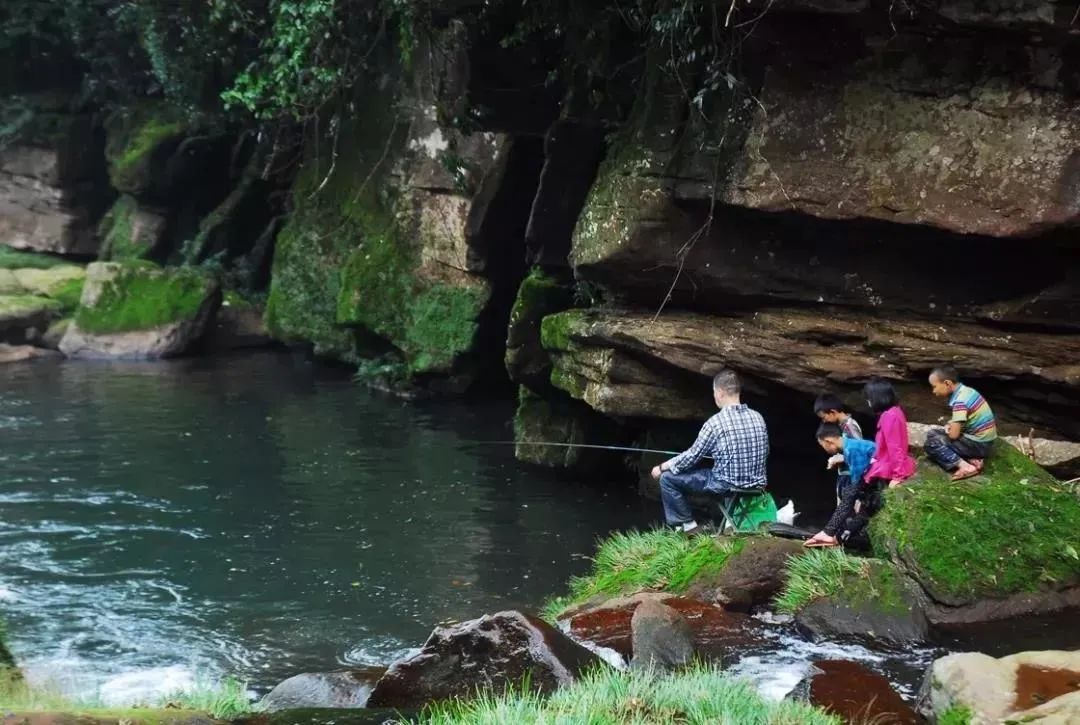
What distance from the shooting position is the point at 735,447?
948cm

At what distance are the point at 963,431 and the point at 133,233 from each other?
79.8 feet

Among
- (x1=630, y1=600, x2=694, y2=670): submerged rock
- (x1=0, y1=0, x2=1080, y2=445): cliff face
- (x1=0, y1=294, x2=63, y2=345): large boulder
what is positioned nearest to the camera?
(x1=630, y1=600, x2=694, y2=670): submerged rock

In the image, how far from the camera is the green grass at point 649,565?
8984 mm

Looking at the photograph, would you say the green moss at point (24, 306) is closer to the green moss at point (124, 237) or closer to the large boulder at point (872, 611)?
the green moss at point (124, 237)

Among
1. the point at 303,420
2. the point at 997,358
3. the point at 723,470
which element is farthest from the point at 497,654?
the point at 303,420

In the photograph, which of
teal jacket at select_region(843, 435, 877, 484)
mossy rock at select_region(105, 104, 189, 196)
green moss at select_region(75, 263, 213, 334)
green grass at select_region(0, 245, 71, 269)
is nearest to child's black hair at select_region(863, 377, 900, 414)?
teal jacket at select_region(843, 435, 877, 484)

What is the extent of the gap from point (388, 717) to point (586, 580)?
427cm

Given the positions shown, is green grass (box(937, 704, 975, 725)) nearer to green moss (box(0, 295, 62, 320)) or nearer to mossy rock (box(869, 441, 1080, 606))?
mossy rock (box(869, 441, 1080, 606))

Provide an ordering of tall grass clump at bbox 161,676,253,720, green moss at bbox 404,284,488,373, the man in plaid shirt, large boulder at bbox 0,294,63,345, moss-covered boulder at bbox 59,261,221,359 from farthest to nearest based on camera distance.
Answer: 1. large boulder at bbox 0,294,63,345
2. moss-covered boulder at bbox 59,261,221,359
3. green moss at bbox 404,284,488,373
4. the man in plaid shirt
5. tall grass clump at bbox 161,676,253,720

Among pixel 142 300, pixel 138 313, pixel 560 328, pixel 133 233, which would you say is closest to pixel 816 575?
pixel 560 328

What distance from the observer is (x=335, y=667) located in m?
8.56

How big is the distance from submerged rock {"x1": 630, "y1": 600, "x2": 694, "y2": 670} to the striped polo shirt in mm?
2996

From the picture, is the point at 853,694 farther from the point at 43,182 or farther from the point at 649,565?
the point at 43,182

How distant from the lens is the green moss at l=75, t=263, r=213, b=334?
25.0 metres
